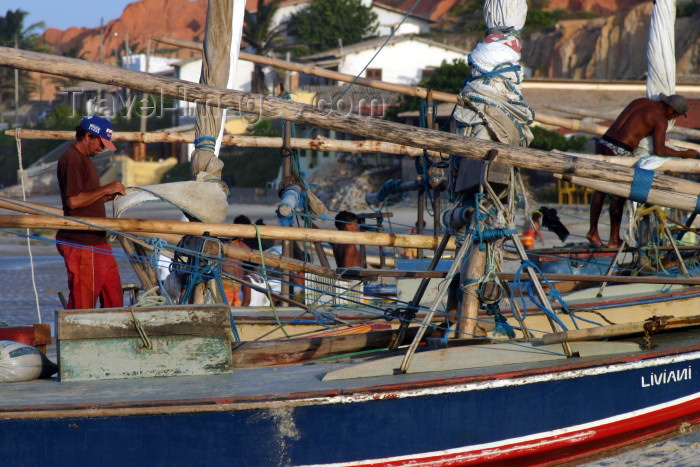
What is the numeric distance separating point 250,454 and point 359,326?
2.03 meters

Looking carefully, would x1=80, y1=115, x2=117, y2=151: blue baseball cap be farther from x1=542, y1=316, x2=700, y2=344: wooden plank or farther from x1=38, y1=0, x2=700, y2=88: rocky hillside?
x1=38, y1=0, x2=700, y2=88: rocky hillside

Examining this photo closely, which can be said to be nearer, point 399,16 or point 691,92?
point 691,92

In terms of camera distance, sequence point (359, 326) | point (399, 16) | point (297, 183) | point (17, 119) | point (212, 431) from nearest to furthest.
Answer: point (212, 431) < point (359, 326) < point (297, 183) < point (399, 16) < point (17, 119)

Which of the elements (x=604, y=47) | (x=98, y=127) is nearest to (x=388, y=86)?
(x=98, y=127)

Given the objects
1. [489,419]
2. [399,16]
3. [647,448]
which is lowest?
[647,448]

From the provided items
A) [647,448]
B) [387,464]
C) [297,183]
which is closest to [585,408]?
[647,448]

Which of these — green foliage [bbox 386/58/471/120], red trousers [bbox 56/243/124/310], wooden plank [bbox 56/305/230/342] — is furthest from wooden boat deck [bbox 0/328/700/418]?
green foliage [bbox 386/58/471/120]

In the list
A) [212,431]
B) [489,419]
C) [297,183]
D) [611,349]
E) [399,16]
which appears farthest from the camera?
[399,16]

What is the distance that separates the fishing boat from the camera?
4.25 m

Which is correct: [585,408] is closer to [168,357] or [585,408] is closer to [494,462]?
[494,462]

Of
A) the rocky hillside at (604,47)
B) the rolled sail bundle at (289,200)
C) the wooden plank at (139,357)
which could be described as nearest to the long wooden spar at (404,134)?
the wooden plank at (139,357)

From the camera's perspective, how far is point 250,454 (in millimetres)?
4355

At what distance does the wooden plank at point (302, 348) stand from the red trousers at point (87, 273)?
121cm

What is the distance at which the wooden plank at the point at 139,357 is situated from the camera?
15.6ft
